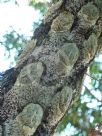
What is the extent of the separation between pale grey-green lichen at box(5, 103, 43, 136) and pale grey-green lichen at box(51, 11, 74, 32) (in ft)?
0.99

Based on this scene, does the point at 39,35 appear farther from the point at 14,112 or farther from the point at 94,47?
the point at 14,112

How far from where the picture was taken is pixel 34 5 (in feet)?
12.6

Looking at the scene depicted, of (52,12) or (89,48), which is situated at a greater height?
(52,12)

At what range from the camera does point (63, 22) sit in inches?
45.7

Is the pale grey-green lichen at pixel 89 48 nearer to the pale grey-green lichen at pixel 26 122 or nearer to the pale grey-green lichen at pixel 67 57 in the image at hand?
the pale grey-green lichen at pixel 67 57

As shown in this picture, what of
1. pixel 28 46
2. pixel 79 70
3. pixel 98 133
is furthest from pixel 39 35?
pixel 98 133

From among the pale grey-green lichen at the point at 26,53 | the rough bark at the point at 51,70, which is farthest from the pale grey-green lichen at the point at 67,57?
the pale grey-green lichen at the point at 26,53

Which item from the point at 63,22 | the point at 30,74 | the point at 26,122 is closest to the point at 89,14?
the point at 63,22

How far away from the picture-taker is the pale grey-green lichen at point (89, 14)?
1176 millimetres

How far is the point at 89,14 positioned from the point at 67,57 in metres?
0.19

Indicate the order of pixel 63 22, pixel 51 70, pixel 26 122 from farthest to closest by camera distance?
1. pixel 63 22
2. pixel 51 70
3. pixel 26 122

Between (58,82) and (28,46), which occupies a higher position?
(28,46)

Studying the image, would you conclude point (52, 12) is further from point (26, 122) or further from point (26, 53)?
point (26, 122)

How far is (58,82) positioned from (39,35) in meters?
0.19
